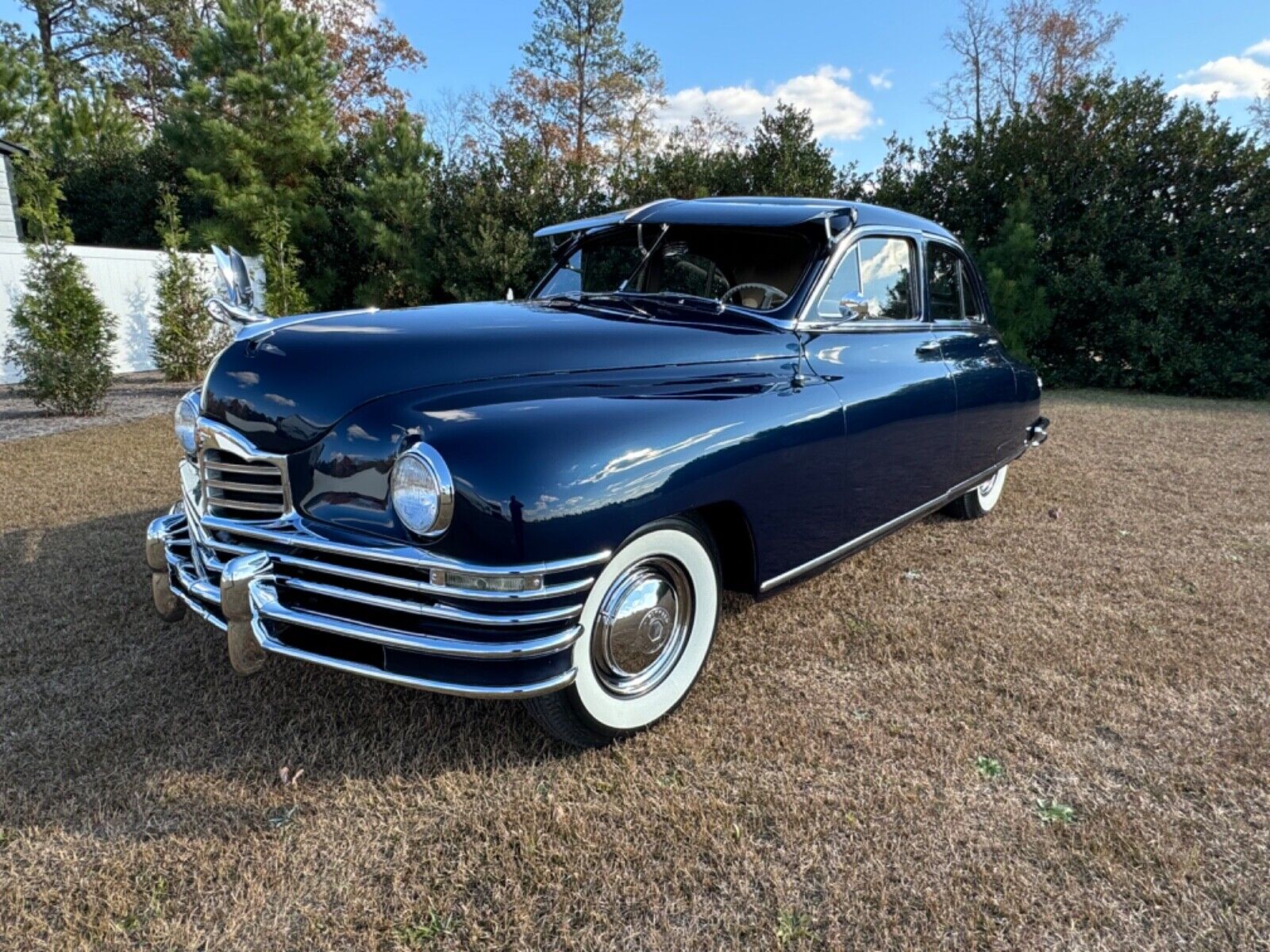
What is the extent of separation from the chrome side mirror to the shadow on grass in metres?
2.09

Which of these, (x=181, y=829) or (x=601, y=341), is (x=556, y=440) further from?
(x=181, y=829)

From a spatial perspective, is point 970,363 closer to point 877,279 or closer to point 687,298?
point 877,279

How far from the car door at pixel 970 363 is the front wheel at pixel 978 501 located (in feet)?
1.18

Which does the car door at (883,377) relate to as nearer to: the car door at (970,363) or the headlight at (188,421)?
the car door at (970,363)

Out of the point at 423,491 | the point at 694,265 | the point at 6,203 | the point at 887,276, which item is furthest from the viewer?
the point at 6,203

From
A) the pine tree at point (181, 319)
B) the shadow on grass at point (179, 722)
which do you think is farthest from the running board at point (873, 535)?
the pine tree at point (181, 319)

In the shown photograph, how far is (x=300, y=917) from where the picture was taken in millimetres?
1809

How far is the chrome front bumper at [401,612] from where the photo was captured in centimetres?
203

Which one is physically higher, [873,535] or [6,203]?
[6,203]

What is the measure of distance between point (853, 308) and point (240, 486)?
247 cm

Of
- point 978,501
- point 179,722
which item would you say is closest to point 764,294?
point 978,501


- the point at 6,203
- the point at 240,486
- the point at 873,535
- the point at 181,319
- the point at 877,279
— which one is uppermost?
the point at 6,203

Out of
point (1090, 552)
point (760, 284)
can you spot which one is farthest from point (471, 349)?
point (1090, 552)

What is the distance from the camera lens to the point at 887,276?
146 inches
